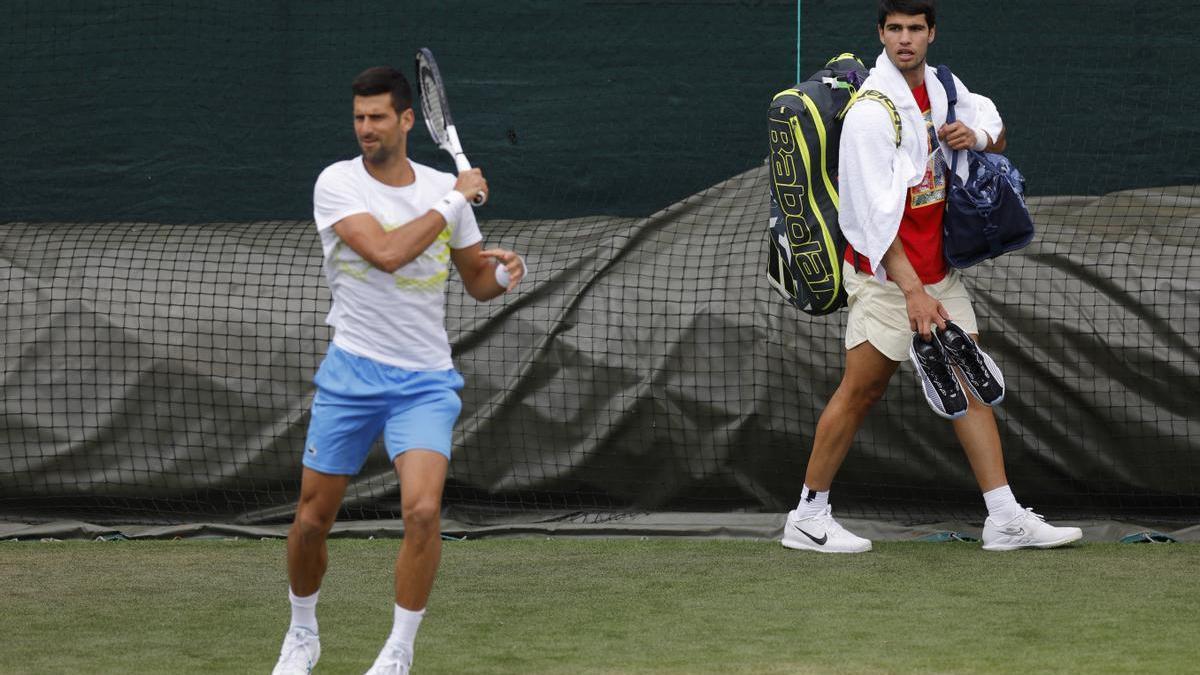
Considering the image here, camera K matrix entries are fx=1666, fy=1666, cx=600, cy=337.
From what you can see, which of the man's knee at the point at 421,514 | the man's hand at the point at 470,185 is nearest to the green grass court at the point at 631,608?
the man's knee at the point at 421,514

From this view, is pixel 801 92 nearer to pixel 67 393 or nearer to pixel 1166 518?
pixel 1166 518

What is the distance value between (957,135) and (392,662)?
9.46ft

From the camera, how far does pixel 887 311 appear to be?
5.84m

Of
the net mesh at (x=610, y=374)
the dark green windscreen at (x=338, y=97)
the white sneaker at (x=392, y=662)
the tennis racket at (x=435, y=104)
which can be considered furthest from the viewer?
the dark green windscreen at (x=338, y=97)

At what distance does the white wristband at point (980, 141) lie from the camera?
5844 millimetres

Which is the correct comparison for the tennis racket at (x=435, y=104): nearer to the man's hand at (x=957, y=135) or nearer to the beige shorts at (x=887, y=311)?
the beige shorts at (x=887, y=311)

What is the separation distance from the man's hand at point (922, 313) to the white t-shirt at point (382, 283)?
6.32 feet

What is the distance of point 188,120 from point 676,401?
3716 mm

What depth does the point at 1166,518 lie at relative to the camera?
21.5 feet

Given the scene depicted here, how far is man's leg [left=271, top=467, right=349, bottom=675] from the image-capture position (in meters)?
4.23

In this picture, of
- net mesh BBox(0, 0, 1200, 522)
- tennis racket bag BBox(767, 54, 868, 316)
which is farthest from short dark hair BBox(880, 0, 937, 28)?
net mesh BBox(0, 0, 1200, 522)

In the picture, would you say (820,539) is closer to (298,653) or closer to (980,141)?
(980,141)

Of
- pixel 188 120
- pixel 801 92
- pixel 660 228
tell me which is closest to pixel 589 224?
pixel 660 228

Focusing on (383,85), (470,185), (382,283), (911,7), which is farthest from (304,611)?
(911,7)
